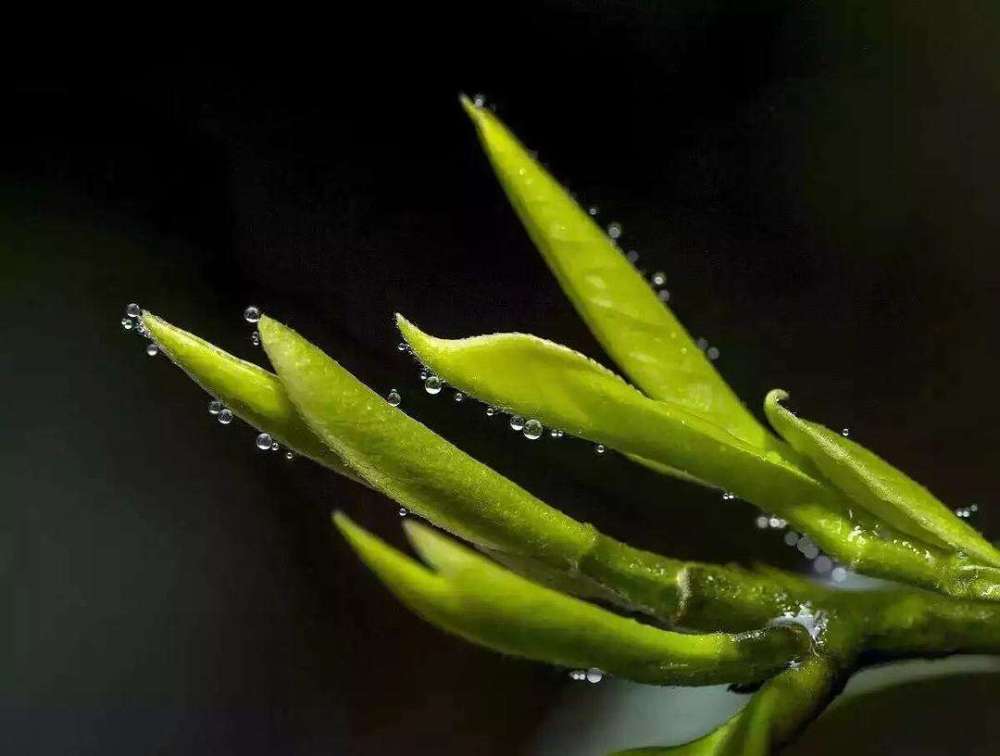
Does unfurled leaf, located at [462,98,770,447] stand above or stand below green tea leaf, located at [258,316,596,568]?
above

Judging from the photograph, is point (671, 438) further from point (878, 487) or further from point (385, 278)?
point (385, 278)

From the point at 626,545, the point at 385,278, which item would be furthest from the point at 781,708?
A: the point at 385,278

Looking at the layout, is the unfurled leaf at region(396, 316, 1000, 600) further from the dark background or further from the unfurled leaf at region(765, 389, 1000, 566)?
the dark background

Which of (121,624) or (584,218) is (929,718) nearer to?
(584,218)

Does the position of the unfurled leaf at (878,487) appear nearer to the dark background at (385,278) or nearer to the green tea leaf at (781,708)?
the green tea leaf at (781,708)

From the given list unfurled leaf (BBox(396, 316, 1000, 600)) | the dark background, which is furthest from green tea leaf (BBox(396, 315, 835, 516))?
the dark background

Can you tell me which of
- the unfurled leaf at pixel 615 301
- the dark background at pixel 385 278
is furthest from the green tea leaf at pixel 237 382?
the dark background at pixel 385 278

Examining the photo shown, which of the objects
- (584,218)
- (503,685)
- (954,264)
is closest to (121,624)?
(503,685)

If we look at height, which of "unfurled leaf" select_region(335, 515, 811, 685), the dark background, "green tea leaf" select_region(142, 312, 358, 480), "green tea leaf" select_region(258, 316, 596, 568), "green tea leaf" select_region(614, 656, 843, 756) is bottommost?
"green tea leaf" select_region(614, 656, 843, 756)
